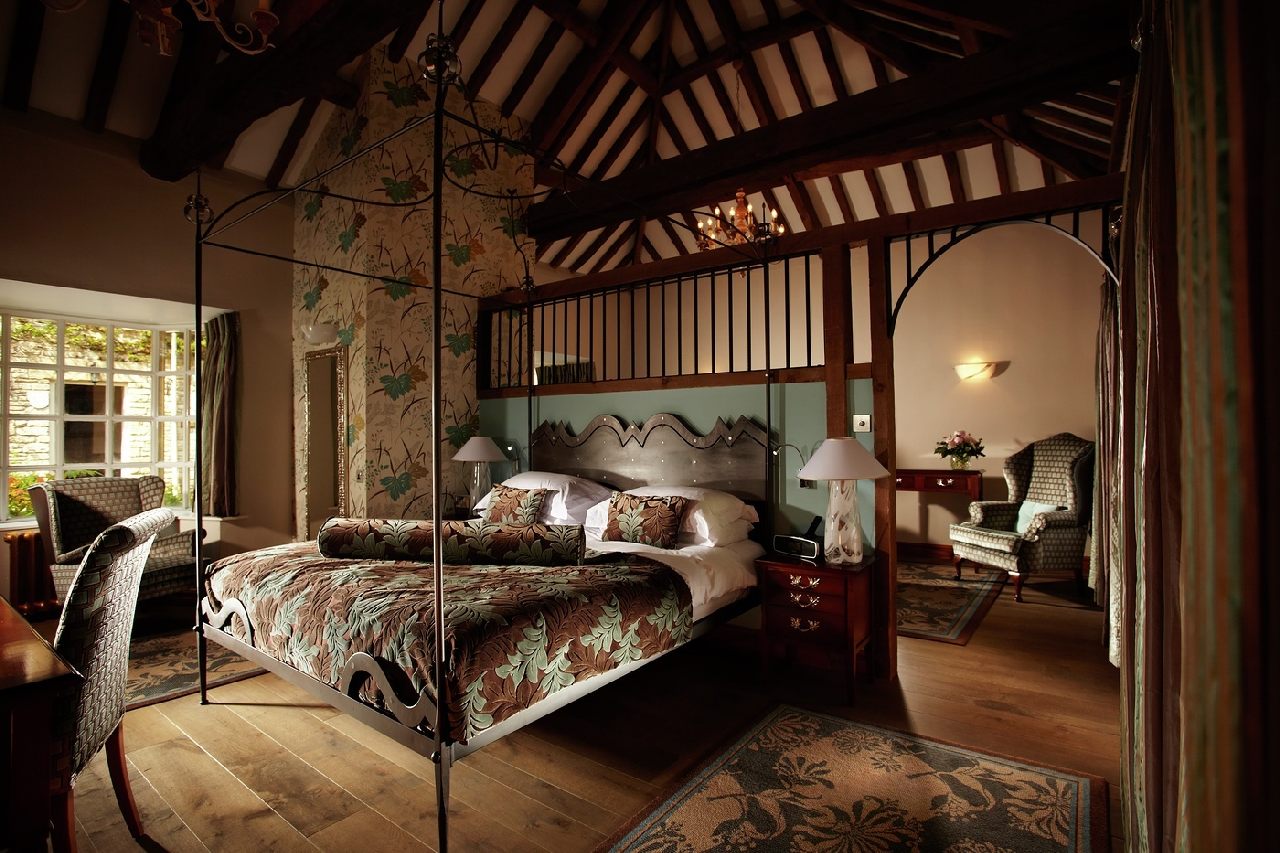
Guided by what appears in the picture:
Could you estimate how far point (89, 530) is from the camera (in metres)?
4.12

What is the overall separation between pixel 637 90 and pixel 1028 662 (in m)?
5.96

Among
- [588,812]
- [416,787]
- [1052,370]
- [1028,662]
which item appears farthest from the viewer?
[1052,370]

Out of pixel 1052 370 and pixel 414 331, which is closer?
pixel 414 331

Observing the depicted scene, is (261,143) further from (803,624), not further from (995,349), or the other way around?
(995,349)

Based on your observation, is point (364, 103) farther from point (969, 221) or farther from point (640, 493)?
point (969, 221)

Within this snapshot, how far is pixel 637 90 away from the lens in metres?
6.38

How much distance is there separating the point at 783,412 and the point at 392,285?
124 inches

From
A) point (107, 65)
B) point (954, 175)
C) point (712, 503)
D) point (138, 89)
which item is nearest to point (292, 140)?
point (138, 89)

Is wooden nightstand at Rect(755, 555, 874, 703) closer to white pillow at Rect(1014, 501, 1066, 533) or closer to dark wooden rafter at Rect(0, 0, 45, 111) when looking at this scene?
white pillow at Rect(1014, 501, 1066, 533)

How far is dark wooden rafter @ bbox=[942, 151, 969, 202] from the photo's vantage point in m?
5.81

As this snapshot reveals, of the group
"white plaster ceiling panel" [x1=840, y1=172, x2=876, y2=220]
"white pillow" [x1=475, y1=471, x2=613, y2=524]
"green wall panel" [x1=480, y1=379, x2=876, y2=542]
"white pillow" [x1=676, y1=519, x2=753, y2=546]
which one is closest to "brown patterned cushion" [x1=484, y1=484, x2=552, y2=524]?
"white pillow" [x1=475, y1=471, x2=613, y2=524]

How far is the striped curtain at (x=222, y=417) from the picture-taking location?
4.91m

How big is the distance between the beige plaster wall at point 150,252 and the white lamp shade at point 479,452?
1.80 meters

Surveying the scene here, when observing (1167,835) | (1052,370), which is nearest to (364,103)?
(1167,835)
